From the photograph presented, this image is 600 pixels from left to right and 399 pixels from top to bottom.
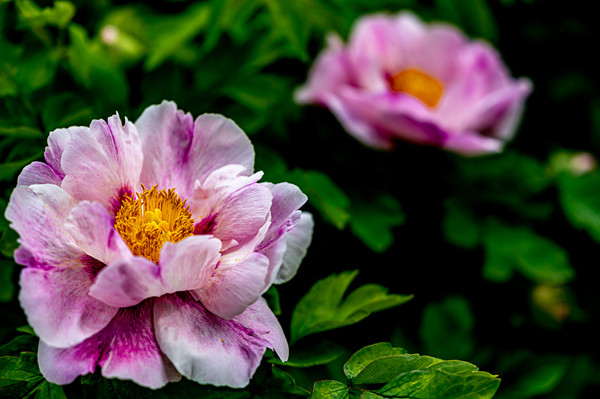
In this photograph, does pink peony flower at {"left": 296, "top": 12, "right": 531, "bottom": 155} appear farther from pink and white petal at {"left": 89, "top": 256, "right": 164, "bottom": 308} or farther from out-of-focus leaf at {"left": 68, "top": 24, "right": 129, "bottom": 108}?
pink and white petal at {"left": 89, "top": 256, "right": 164, "bottom": 308}

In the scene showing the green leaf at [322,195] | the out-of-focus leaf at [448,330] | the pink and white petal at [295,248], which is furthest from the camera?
the out-of-focus leaf at [448,330]

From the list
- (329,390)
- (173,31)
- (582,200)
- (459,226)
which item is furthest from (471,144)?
(329,390)

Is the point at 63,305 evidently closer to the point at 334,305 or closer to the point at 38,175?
the point at 38,175

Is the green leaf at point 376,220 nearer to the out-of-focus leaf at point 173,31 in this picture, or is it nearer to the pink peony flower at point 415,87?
the pink peony flower at point 415,87

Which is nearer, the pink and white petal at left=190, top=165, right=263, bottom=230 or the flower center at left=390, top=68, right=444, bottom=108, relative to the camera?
the pink and white petal at left=190, top=165, right=263, bottom=230

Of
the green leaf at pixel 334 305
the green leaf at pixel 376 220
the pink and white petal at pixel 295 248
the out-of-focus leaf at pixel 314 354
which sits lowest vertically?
the green leaf at pixel 376 220

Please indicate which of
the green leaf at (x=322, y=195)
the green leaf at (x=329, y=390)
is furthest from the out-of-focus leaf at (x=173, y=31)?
the green leaf at (x=329, y=390)

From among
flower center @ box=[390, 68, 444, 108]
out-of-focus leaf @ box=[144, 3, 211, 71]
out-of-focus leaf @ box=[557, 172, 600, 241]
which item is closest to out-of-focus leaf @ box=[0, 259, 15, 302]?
out-of-focus leaf @ box=[144, 3, 211, 71]
